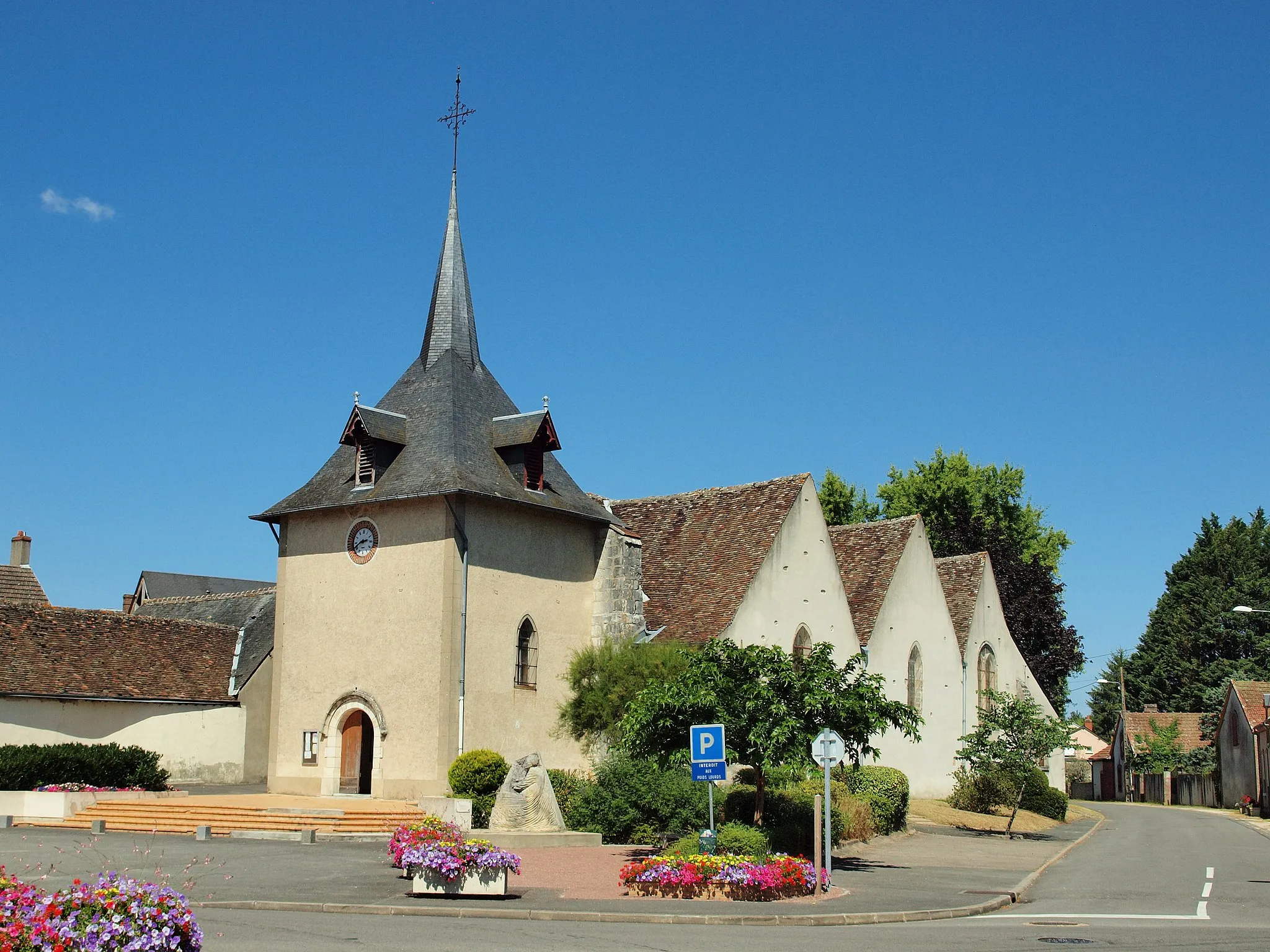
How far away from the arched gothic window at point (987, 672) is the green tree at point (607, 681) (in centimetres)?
1680

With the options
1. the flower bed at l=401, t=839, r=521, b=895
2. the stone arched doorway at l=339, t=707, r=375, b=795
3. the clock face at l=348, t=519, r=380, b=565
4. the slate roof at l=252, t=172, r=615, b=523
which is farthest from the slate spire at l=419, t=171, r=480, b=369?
the flower bed at l=401, t=839, r=521, b=895

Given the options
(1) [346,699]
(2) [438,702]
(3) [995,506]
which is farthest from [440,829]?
(3) [995,506]

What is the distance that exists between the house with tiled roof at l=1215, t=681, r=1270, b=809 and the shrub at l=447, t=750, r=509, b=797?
110 feet

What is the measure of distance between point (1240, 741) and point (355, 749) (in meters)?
39.4

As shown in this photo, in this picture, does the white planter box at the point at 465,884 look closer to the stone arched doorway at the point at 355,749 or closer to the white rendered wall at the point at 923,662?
the stone arched doorway at the point at 355,749

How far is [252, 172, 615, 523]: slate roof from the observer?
28.2 meters

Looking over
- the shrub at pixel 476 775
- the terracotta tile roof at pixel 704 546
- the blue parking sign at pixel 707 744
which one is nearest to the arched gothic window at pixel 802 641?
the terracotta tile roof at pixel 704 546

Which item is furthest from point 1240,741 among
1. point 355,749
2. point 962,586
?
point 355,749

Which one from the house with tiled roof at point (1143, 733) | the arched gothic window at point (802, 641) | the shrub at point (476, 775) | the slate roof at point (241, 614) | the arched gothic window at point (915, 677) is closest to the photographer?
the shrub at point (476, 775)

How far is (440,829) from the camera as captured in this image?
54.9 feet

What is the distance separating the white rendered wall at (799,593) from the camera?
31156mm

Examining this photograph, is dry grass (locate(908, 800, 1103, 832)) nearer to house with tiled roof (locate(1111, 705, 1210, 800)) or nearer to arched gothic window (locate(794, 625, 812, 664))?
arched gothic window (locate(794, 625, 812, 664))

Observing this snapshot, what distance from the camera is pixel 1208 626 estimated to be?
213ft

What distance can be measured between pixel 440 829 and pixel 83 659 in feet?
66.8
